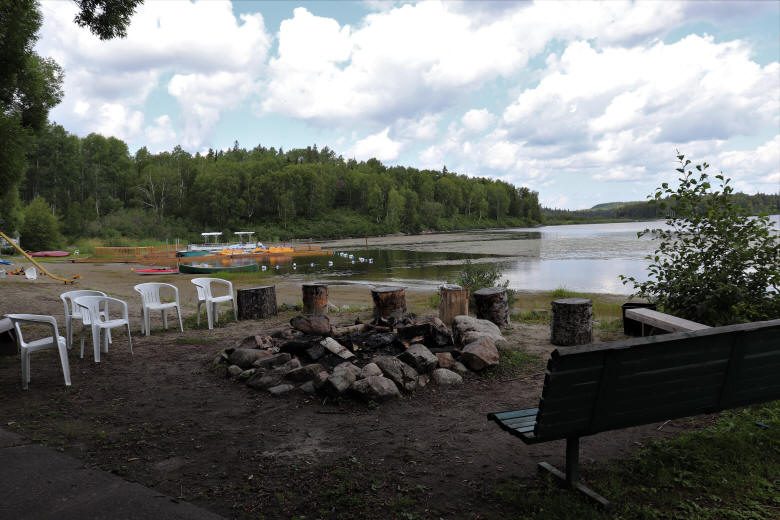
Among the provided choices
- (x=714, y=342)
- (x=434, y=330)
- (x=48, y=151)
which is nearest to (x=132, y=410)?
(x=434, y=330)

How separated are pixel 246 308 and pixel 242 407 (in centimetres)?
530

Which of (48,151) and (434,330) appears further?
(48,151)

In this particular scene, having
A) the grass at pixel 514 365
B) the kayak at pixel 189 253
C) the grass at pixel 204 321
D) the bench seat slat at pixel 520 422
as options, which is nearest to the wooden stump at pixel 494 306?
the grass at pixel 514 365

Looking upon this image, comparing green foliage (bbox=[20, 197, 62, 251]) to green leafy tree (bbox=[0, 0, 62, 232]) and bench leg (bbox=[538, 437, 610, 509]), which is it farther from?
bench leg (bbox=[538, 437, 610, 509])

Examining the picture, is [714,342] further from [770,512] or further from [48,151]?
[48,151]

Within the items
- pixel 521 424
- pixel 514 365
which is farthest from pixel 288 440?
pixel 514 365

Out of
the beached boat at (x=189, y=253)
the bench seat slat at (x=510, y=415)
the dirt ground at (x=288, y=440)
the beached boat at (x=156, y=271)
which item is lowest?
the beached boat at (x=156, y=271)

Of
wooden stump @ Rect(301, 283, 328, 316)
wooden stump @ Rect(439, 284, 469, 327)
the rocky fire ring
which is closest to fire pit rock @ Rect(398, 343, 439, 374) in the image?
the rocky fire ring

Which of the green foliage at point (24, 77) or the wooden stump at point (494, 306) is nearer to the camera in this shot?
the green foliage at point (24, 77)

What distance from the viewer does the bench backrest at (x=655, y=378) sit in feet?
9.12

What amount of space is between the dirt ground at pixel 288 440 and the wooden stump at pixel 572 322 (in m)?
1.28

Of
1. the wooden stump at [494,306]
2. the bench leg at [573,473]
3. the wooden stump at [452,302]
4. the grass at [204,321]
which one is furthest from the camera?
the grass at [204,321]

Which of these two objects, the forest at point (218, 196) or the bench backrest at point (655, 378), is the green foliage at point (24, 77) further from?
the forest at point (218, 196)

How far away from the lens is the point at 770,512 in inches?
110
